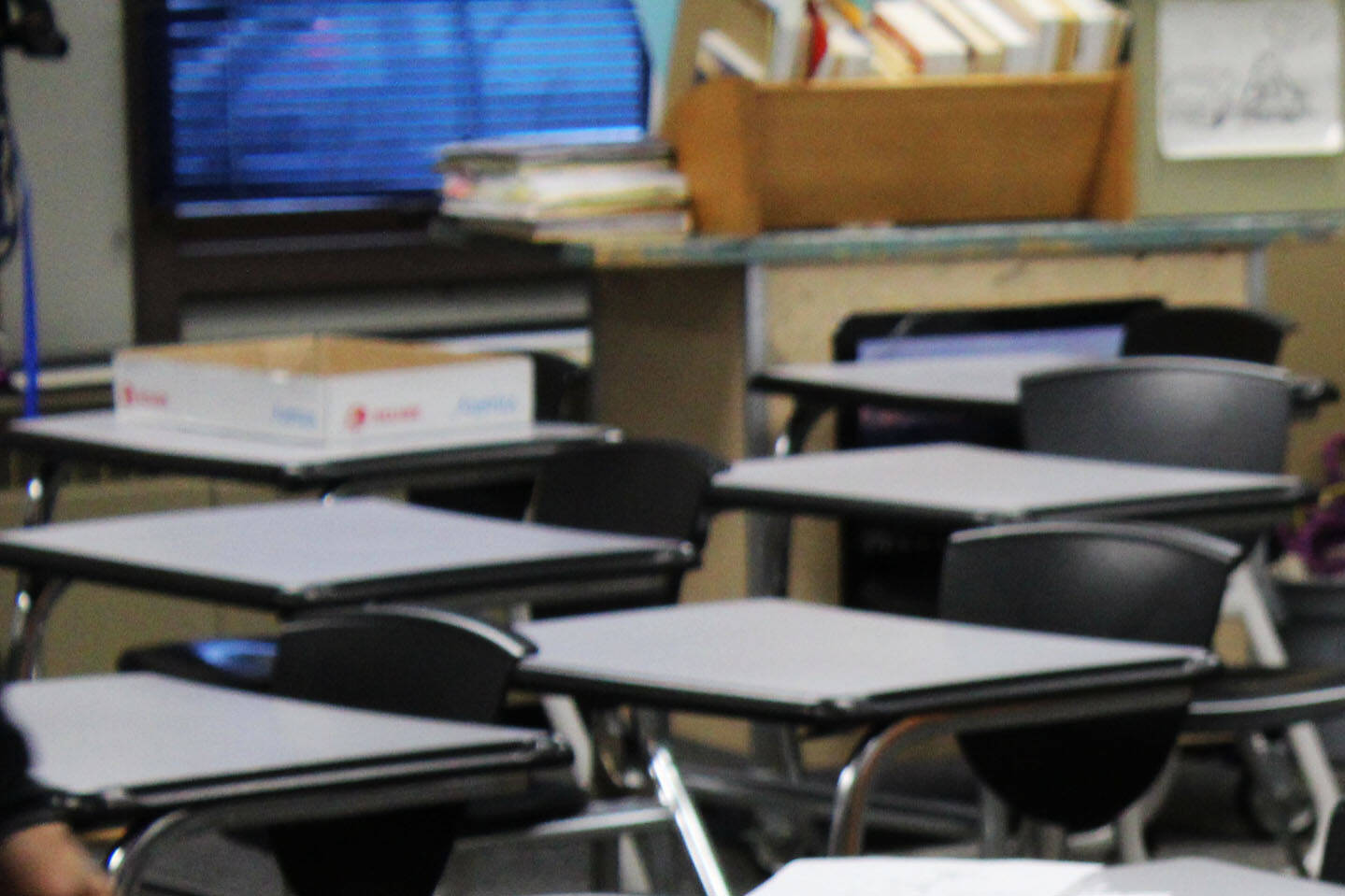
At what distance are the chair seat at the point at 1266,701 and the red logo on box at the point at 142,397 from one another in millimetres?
1523

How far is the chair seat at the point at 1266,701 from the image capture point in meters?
2.59

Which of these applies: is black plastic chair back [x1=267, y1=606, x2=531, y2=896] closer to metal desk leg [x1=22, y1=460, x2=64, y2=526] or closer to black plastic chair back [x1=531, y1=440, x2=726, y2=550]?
black plastic chair back [x1=531, y1=440, x2=726, y2=550]

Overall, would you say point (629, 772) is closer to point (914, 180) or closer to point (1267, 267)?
point (914, 180)

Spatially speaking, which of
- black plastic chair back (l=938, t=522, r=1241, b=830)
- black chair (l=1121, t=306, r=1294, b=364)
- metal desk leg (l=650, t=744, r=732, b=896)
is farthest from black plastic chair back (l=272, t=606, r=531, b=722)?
black chair (l=1121, t=306, r=1294, b=364)

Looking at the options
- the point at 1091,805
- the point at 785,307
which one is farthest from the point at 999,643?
the point at 785,307

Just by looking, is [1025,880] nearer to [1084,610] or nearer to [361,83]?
[1084,610]

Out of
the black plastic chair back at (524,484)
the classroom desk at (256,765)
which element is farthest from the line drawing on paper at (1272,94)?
the classroom desk at (256,765)

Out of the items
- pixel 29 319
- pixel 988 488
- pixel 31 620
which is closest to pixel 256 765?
pixel 31 620

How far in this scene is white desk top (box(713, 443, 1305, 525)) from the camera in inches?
98.5

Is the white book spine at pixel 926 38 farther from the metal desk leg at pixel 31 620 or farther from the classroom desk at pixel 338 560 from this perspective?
the metal desk leg at pixel 31 620

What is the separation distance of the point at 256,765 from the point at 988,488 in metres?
1.15

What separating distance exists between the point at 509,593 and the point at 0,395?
226cm

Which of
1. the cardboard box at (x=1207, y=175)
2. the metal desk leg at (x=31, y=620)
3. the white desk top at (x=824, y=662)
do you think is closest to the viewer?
→ the white desk top at (x=824, y=662)

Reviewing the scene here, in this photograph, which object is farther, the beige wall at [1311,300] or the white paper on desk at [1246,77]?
the beige wall at [1311,300]
